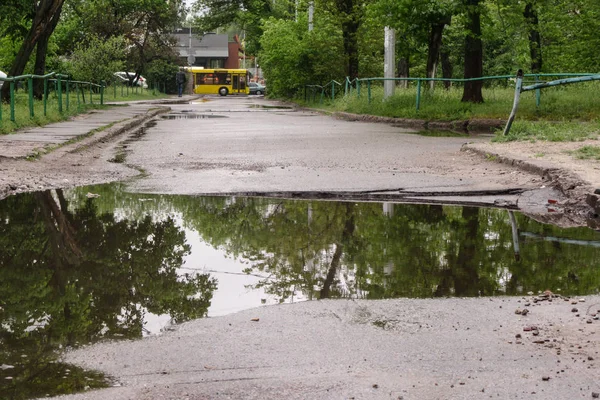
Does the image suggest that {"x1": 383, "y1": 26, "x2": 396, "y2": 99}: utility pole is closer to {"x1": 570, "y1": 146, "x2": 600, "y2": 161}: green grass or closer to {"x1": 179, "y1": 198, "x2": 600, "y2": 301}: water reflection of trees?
{"x1": 570, "y1": 146, "x2": 600, "y2": 161}: green grass

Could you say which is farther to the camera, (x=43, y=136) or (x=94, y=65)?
(x=94, y=65)

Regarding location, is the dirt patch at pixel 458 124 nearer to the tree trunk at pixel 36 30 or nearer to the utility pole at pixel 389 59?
the utility pole at pixel 389 59

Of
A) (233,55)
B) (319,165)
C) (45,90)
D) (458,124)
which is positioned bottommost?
(319,165)

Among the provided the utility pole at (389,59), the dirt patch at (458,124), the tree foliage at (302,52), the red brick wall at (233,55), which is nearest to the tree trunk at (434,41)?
A: the utility pole at (389,59)

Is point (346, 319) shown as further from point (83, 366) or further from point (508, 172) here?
point (508, 172)

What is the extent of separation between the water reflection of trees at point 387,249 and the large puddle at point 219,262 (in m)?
0.01

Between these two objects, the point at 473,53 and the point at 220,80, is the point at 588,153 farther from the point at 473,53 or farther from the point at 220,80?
the point at 220,80

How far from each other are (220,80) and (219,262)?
3186 inches

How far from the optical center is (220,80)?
85.8m

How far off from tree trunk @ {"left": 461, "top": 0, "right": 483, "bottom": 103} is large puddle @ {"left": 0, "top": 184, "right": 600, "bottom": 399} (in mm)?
16920

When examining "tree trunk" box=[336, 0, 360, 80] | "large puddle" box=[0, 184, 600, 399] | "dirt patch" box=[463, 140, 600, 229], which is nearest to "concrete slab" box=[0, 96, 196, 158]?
"large puddle" box=[0, 184, 600, 399]

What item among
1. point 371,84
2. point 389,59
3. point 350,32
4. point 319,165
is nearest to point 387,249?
point 319,165

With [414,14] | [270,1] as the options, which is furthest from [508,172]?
[270,1]

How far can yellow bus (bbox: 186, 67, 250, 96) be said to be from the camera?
8525cm
